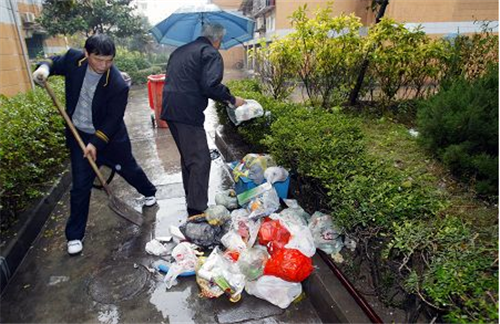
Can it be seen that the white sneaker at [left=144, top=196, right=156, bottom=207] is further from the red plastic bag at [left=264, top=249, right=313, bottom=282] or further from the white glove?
the red plastic bag at [left=264, top=249, right=313, bottom=282]

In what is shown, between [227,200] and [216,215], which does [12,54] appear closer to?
[227,200]

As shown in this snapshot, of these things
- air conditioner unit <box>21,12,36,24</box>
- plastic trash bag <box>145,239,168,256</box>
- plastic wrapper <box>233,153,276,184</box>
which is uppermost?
air conditioner unit <box>21,12,36,24</box>

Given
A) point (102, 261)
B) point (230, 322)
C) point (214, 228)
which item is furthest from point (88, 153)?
point (230, 322)

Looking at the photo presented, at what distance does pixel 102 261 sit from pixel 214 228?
1093 mm

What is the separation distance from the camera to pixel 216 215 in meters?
3.15

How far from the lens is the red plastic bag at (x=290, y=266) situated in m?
2.46

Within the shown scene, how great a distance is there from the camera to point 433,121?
3.10 metres

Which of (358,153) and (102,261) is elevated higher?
(358,153)

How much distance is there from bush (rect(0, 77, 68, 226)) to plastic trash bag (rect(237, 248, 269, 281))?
214 centimetres

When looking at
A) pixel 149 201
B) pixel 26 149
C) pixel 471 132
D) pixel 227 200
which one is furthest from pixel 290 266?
pixel 26 149

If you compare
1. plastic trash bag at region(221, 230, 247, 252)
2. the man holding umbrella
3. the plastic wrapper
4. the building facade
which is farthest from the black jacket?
the building facade

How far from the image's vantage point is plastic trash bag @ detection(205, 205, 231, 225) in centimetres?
314

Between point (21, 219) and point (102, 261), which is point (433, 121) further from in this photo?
point (21, 219)

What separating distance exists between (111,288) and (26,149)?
1.82 meters
